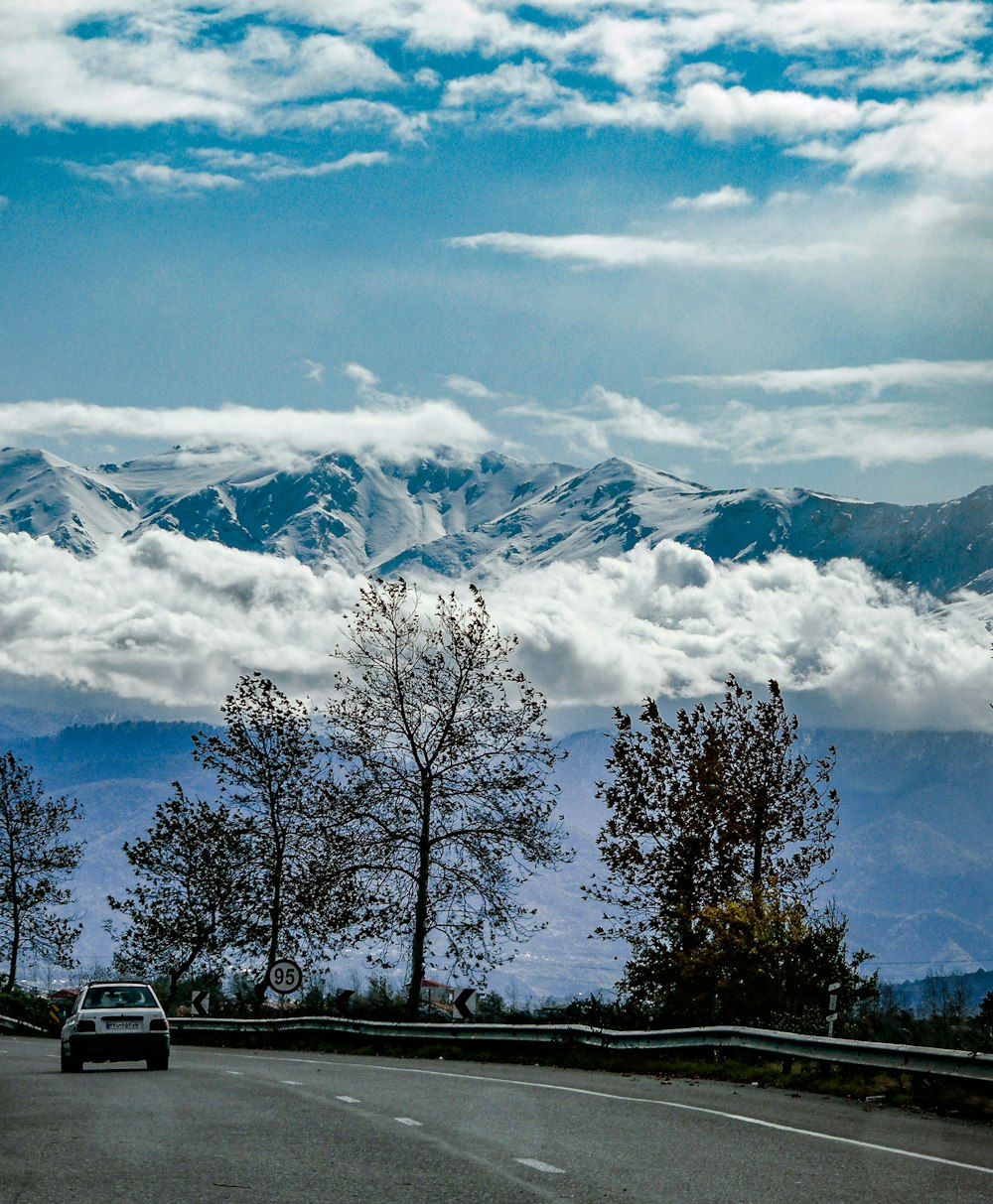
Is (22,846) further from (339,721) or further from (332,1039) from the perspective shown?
(332,1039)

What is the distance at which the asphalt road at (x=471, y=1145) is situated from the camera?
33.5 feet

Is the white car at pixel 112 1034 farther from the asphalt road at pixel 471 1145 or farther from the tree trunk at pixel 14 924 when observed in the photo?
the tree trunk at pixel 14 924

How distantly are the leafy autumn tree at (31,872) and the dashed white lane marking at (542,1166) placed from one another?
2400 inches

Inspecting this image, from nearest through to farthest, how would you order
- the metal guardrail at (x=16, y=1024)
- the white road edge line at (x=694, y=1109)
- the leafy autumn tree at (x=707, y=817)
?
1. the white road edge line at (x=694, y=1109)
2. the leafy autumn tree at (x=707, y=817)
3. the metal guardrail at (x=16, y=1024)

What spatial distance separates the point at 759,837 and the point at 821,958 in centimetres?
1001

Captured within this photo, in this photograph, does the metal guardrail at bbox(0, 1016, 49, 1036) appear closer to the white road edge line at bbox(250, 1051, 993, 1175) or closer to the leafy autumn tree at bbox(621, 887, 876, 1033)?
the leafy autumn tree at bbox(621, 887, 876, 1033)

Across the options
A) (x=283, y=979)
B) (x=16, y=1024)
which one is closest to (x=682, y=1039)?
(x=283, y=979)

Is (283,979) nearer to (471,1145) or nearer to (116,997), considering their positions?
(116,997)

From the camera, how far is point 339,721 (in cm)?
4444

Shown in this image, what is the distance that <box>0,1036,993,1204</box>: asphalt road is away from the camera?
10.2 metres

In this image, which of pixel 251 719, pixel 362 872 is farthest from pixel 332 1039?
pixel 251 719

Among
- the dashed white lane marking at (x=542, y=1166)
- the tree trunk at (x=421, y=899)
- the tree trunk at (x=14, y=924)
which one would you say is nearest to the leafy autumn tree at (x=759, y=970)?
the tree trunk at (x=421, y=899)

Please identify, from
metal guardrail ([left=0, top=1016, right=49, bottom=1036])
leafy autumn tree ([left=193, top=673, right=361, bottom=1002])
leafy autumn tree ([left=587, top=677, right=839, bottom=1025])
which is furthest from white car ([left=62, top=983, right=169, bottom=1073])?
metal guardrail ([left=0, top=1016, right=49, bottom=1036])

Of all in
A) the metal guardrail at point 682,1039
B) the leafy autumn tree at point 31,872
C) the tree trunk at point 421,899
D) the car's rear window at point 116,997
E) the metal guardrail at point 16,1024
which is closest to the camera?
the metal guardrail at point 682,1039
